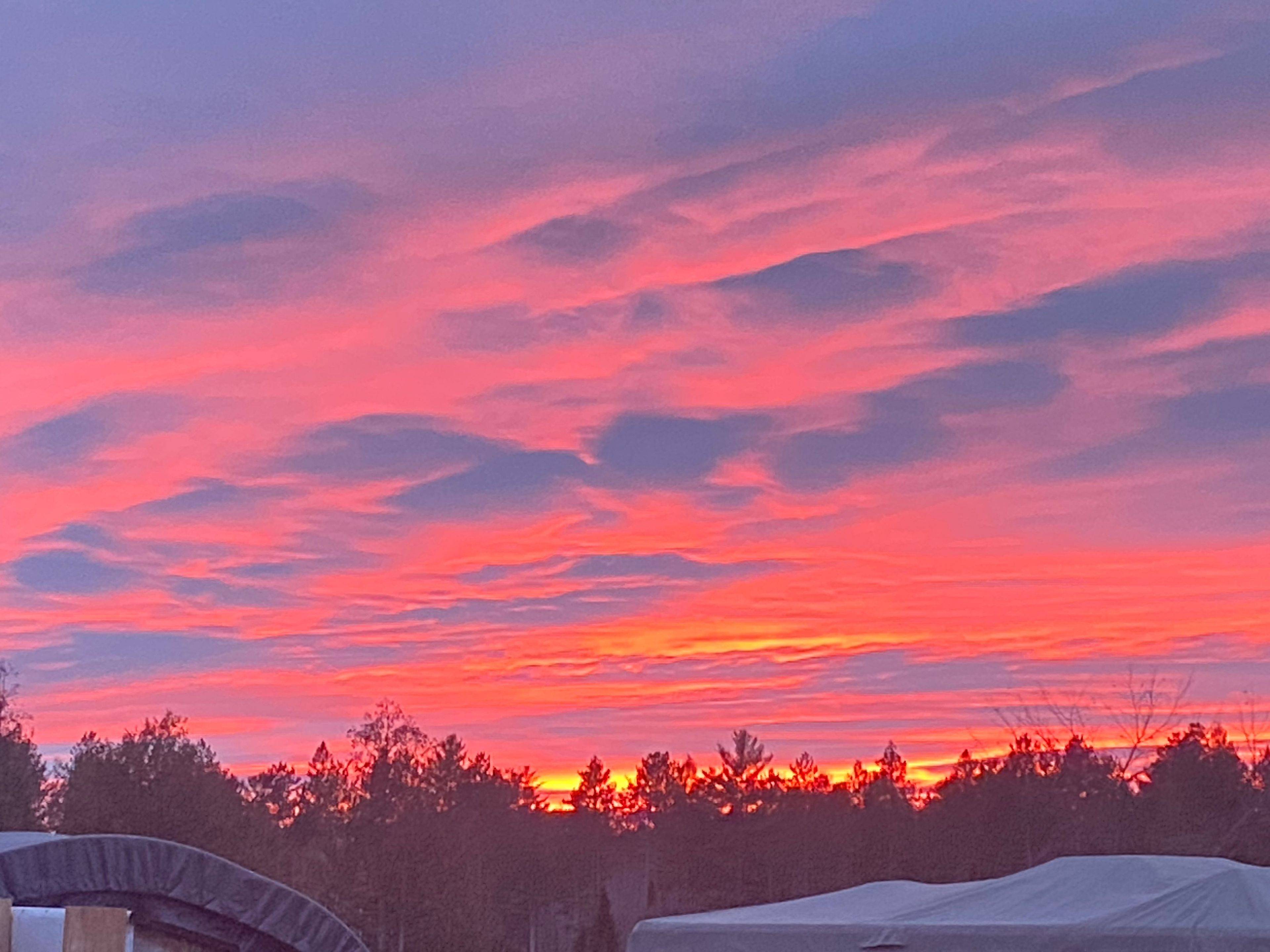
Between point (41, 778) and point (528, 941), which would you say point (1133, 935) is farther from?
point (528, 941)

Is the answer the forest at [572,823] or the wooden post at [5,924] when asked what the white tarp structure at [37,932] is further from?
the forest at [572,823]

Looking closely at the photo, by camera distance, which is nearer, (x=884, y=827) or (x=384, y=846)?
(x=384, y=846)

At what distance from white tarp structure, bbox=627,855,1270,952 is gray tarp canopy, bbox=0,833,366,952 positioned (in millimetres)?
11912

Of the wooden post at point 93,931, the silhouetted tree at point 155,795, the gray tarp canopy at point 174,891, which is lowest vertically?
the wooden post at point 93,931

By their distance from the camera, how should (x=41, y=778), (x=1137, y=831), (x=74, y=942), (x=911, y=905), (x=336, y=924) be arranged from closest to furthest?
(x=74, y=942)
(x=336, y=924)
(x=911, y=905)
(x=41, y=778)
(x=1137, y=831)

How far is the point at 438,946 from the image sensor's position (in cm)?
5581

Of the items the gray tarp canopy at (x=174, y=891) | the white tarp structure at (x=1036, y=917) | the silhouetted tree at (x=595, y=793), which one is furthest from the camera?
the silhouetted tree at (x=595, y=793)

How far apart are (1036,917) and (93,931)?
18.8 m

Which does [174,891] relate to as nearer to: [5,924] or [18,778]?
[5,924]

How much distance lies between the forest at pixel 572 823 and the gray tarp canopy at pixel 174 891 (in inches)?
1453

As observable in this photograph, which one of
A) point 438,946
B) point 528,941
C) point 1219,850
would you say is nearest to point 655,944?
point 438,946

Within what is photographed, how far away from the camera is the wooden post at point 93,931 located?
12.6ft

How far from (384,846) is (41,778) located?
43.5 ft

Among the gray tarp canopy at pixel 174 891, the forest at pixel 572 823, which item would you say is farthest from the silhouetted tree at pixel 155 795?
the gray tarp canopy at pixel 174 891
